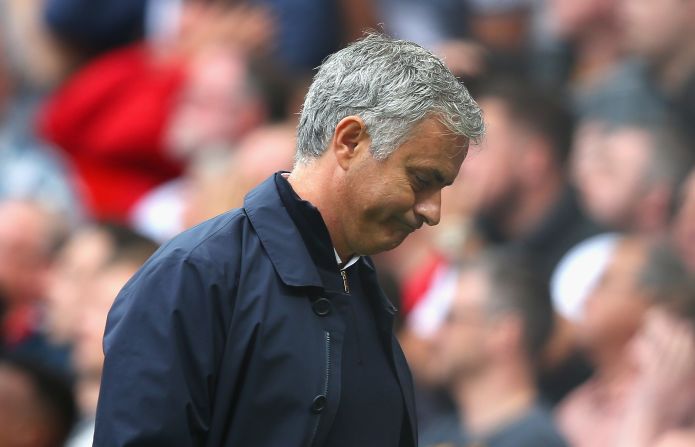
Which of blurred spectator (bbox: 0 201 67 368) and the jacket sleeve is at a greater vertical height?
the jacket sleeve

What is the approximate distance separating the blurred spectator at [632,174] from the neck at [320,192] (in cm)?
240

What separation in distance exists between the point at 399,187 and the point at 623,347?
7.05ft

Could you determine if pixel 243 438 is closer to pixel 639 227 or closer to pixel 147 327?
pixel 147 327

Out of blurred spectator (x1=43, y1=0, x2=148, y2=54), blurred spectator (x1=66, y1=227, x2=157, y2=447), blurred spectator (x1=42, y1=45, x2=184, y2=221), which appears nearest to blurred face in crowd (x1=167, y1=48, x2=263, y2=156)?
blurred spectator (x1=42, y1=45, x2=184, y2=221)

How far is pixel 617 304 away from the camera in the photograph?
174 inches

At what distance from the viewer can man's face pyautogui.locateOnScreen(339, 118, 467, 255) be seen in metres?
2.40

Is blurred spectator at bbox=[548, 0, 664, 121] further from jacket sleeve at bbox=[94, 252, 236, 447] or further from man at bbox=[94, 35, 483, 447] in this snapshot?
jacket sleeve at bbox=[94, 252, 236, 447]

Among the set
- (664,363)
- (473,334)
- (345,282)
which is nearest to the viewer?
(345,282)

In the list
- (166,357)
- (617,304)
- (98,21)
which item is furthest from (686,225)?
(98,21)

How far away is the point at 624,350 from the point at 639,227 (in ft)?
1.91

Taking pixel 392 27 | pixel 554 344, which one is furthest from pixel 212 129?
pixel 554 344

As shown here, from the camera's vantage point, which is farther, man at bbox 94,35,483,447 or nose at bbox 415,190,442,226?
nose at bbox 415,190,442,226

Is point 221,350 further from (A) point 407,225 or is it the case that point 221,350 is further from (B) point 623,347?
(B) point 623,347

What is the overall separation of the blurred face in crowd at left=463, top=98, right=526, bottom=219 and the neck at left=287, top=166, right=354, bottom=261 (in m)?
2.84
